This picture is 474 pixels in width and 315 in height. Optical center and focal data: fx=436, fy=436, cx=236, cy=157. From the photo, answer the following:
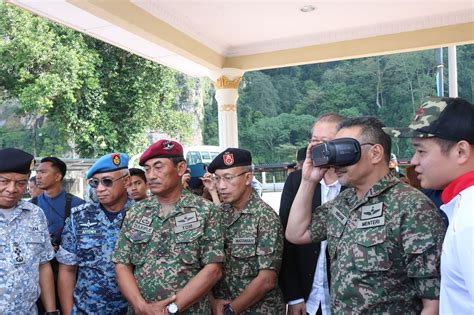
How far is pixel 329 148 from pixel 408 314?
60 cm

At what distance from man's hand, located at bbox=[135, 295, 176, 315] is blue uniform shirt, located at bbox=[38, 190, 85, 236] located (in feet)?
4.56

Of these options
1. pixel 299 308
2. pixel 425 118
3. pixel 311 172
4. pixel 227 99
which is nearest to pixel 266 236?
pixel 299 308

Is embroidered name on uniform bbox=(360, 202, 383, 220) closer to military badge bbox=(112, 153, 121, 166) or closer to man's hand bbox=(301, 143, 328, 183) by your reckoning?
man's hand bbox=(301, 143, 328, 183)

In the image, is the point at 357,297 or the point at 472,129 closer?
the point at 472,129

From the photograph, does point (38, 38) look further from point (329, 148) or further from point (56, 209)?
point (329, 148)

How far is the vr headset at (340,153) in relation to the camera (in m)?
1.47

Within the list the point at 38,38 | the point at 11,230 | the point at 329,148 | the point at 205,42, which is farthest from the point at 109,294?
the point at 38,38

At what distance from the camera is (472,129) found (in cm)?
122

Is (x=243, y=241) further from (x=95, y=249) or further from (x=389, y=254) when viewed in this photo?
(x=389, y=254)

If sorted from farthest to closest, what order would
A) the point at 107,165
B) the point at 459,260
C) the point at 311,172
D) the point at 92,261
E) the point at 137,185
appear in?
the point at 137,185, the point at 107,165, the point at 92,261, the point at 311,172, the point at 459,260

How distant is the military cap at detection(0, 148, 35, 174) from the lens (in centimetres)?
196

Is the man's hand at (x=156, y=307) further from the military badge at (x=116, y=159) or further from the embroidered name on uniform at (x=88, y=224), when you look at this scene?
the military badge at (x=116, y=159)

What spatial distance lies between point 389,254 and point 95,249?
1.47m

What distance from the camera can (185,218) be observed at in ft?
6.65
